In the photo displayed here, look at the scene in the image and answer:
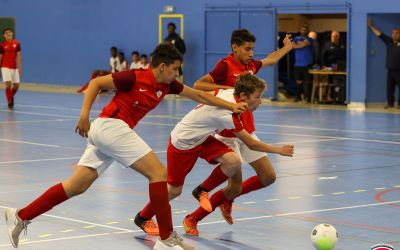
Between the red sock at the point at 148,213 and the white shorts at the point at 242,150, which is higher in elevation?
the white shorts at the point at 242,150

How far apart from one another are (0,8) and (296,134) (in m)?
21.9

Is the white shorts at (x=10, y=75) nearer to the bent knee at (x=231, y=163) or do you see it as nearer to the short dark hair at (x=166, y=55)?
the bent knee at (x=231, y=163)

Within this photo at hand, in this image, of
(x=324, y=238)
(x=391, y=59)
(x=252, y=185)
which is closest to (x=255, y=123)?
(x=391, y=59)

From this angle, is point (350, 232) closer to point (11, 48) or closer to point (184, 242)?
point (184, 242)

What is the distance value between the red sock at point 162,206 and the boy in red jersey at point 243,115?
1142mm

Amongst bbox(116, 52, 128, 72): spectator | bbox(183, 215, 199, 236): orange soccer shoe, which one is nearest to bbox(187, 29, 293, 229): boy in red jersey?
bbox(183, 215, 199, 236): orange soccer shoe

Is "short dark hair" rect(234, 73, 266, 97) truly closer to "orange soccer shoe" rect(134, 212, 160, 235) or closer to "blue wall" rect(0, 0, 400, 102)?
"orange soccer shoe" rect(134, 212, 160, 235)

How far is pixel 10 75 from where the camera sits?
2725 centimetres

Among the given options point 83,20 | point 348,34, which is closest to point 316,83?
point 348,34

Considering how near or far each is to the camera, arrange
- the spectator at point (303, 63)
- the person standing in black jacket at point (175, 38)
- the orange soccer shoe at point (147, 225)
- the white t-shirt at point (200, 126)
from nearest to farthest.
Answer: the white t-shirt at point (200, 126), the orange soccer shoe at point (147, 225), the spectator at point (303, 63), the person standing in black jacket at point (175, 38)

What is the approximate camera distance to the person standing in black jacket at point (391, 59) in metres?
26.9

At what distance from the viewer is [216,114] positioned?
369 inches

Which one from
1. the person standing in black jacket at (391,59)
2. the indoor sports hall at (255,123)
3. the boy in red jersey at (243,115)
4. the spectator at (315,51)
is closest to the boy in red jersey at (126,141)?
the indoor sports hall at (255,123)

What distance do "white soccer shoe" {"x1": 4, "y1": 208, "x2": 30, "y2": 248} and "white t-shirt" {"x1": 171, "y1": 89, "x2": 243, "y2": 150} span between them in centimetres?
177
